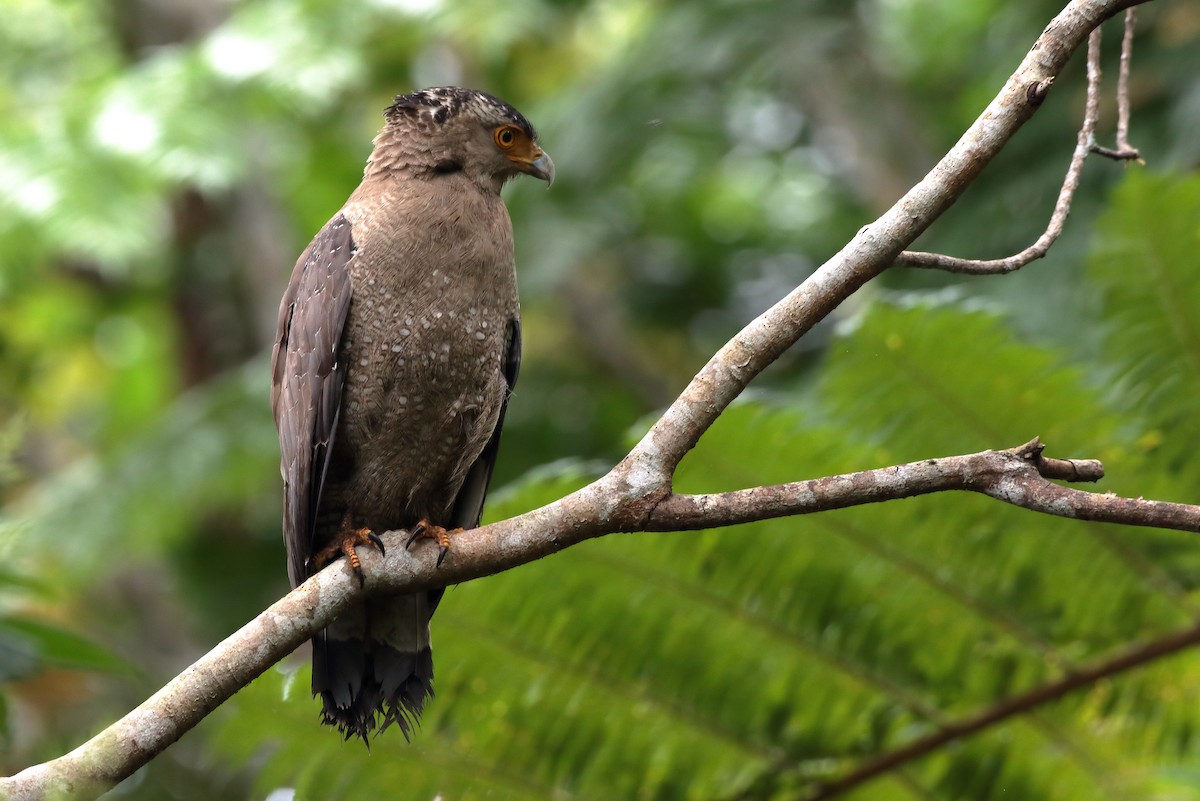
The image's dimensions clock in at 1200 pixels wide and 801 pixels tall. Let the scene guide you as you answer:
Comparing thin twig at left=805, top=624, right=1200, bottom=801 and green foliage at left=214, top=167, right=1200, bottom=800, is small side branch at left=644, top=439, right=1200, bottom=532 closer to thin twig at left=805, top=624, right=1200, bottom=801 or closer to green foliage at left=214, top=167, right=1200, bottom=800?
green foliage at left=214, top=167, right=1200, bottom=800

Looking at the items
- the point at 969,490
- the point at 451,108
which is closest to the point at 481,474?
the point at 451,108

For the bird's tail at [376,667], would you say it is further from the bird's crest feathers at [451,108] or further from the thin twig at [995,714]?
the bird's crest feathers at [451,108]

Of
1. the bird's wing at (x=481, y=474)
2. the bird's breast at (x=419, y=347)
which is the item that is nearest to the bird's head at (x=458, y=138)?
the bird's breast at (x=419, y=347)

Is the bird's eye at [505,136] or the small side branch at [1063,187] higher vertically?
the bird's eye at [505,136]

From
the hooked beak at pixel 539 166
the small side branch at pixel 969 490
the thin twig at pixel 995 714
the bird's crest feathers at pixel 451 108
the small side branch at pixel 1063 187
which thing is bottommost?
the small side branch at pixel 969 490

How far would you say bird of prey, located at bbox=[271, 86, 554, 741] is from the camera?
3.83 meters

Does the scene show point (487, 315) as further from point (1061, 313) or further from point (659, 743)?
point (1061, 313)

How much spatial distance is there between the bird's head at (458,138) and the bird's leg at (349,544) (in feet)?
3.70

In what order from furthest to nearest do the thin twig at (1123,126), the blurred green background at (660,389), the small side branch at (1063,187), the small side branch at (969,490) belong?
the blurred green background at (660,389), the thin twig at (1123,126), the small side branch at (1063,187), the small side branch at (969,490)

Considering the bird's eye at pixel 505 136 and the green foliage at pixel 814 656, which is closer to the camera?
the green foliage at pixel 814 656

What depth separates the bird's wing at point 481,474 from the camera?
13.9 ft

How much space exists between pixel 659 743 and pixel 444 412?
4.06 ft

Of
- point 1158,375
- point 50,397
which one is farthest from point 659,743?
point 50,397

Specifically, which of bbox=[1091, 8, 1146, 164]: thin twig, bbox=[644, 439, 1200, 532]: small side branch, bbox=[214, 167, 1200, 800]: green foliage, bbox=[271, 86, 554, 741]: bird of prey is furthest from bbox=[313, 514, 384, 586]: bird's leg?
bbox=[1091, 8, 1146, 164]: thin twig
